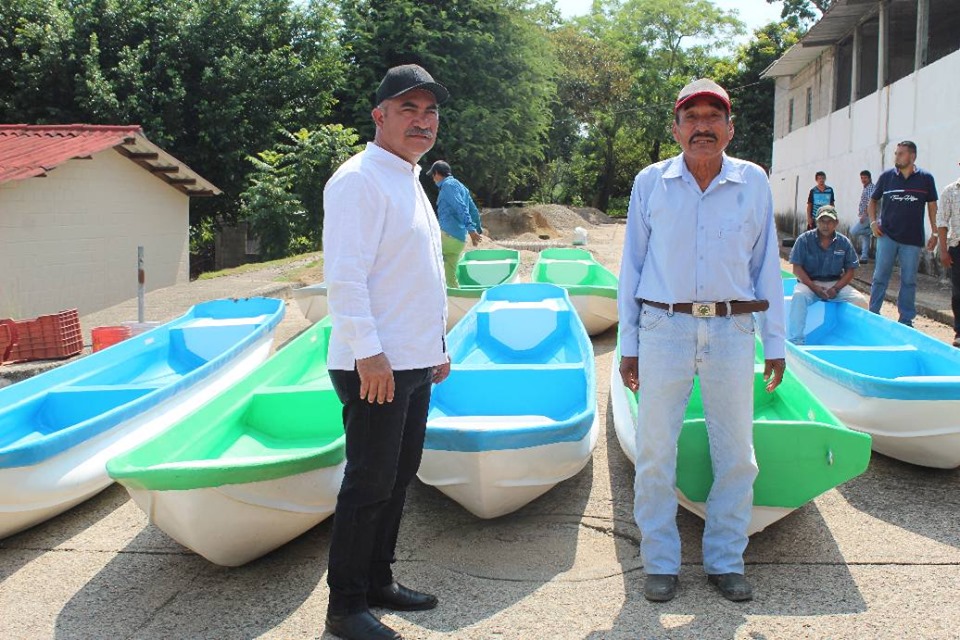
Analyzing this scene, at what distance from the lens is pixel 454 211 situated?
9.98 metres

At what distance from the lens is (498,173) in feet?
82.4

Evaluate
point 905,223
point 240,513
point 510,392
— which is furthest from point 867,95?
point 240,513

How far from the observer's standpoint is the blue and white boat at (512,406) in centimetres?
403

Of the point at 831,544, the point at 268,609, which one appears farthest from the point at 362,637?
the point at 831,544

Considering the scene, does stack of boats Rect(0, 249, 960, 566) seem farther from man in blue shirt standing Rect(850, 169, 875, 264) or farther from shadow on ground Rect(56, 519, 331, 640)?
man in blue shirt standing Rect(850, 169, 875, 264)

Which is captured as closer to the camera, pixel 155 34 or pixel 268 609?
pixel 268 609

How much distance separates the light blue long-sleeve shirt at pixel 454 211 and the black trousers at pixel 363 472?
6.85 meters

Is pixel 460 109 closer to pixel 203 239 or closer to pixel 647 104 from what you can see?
pixel 203 239

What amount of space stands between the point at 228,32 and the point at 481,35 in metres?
6.67

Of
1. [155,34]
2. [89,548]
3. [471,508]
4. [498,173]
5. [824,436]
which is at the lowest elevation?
[89,548]

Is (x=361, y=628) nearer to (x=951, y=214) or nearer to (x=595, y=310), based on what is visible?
(x=595, y=310)

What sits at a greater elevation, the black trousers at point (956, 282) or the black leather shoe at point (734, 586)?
the black trousers at point (956, 282)

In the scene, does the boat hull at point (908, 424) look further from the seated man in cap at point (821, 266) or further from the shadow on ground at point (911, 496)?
the seated man in cap at point (821, 266)

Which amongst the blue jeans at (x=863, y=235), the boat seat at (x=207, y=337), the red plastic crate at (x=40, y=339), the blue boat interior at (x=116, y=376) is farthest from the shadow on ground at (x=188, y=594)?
the blue jeans at (x=863, y=235)
